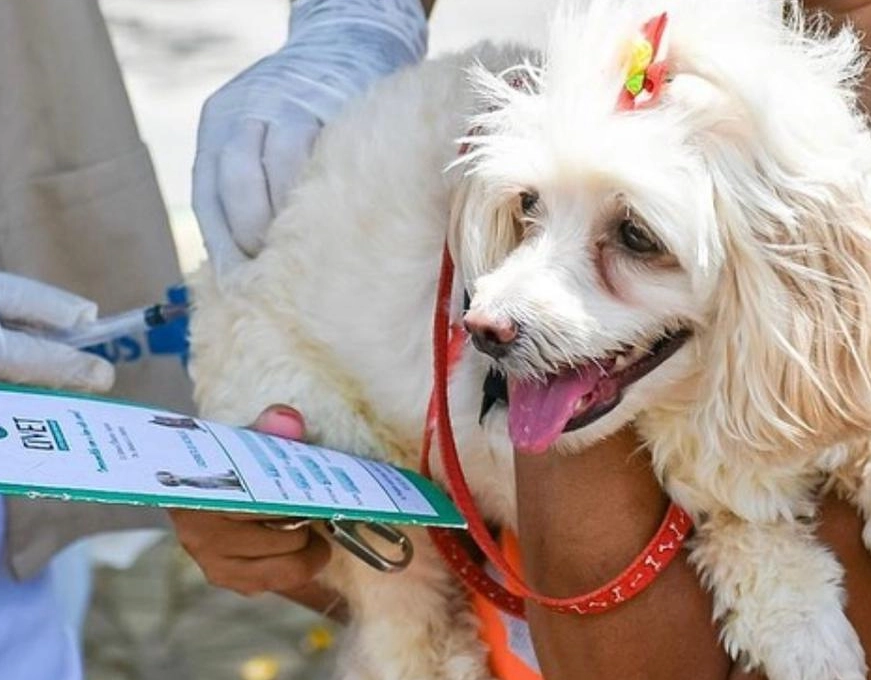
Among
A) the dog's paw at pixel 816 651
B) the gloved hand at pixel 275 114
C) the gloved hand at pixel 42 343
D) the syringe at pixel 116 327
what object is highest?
the gloved hand at pixel 275 114

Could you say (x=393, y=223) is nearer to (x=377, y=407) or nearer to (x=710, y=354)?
(x=377, y=407)

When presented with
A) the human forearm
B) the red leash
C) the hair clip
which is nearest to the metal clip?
the red leash

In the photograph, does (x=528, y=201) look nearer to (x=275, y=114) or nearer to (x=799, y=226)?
(x=799, y=226)

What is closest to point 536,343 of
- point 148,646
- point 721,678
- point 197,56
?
point 721,678

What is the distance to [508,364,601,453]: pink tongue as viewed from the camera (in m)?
1.71

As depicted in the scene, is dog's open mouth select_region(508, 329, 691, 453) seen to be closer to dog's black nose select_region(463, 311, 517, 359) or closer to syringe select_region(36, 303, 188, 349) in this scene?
dog's black nose select_region(463, 311, 517, 359)

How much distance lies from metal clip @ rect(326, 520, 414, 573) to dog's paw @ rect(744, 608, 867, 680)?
457 millimetres

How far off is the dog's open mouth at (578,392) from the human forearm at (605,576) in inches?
4.0

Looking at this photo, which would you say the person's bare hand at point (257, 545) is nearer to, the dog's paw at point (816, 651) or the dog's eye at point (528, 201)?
the dog's eye at point (528, 201)

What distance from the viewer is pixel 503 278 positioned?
1685 mm

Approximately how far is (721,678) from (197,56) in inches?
149

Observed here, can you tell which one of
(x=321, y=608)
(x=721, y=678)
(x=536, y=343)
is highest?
(x=536, y=343)

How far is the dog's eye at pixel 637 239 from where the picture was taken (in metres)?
1.66

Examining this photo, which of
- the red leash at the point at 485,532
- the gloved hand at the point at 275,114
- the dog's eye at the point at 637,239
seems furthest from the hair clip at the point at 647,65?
the gloved hand at the point at 275,114
